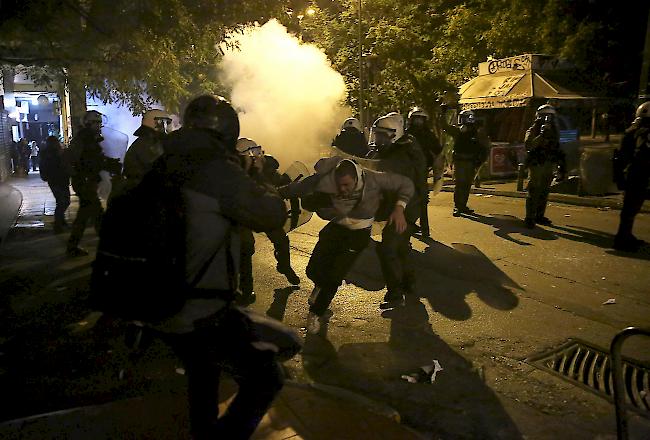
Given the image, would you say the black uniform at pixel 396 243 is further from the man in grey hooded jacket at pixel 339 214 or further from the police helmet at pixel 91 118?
the police helmet at pixel 91 118

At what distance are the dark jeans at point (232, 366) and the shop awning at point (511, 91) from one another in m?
15.9

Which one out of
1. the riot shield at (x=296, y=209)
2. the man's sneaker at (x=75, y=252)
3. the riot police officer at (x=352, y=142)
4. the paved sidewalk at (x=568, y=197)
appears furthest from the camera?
the paved sidewalk at (x=568, y=197)

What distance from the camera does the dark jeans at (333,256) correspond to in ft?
15.2

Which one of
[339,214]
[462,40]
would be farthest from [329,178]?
[462,40]

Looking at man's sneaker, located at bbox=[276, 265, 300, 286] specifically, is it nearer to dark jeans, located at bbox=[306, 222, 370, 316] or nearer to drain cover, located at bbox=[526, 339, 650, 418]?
dark jeans, located at bbox=[306, 222, 370, 316]

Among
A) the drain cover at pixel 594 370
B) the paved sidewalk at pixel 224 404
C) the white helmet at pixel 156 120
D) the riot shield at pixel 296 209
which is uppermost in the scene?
the white helmet at pixel 156 120

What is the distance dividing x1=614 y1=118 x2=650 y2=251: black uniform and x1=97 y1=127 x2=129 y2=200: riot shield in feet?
21.8

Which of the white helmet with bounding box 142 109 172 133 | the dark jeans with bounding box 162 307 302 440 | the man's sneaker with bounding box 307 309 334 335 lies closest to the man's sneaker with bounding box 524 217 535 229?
the man's sneaker with bounding box 307 309 334 335

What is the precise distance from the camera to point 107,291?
88.9 inches

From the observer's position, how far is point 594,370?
157 inches

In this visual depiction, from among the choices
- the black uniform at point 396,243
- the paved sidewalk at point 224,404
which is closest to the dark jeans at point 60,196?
the black uniform at point 396,243

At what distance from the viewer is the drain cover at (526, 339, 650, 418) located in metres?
3.63

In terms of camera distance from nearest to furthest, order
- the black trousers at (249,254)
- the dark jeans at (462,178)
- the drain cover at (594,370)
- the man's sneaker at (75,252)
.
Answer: the drain cover at (594,370) < the black trousers at (249,254) < the man's sneaker at (75,252) < the dark jeans at (462,178)

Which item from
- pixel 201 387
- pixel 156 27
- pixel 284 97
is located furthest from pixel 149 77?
pixel 201 387
